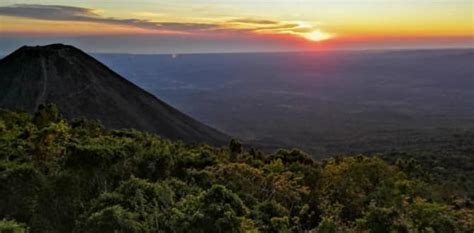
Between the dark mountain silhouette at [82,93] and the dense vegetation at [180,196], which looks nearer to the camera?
the dense vegetation at [180,196]

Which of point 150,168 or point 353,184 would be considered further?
point 353,184

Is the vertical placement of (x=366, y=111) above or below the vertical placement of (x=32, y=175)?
below

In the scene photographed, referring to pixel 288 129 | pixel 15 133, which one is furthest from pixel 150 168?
pixel 288 129

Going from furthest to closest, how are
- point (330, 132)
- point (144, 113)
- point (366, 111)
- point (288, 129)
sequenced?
point (366, 111), point (288, 129), point (330, 132), point (144, 113)

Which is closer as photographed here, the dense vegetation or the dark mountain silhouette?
the dense vegetation

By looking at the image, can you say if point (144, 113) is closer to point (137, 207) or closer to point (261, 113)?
point (137, 207)
